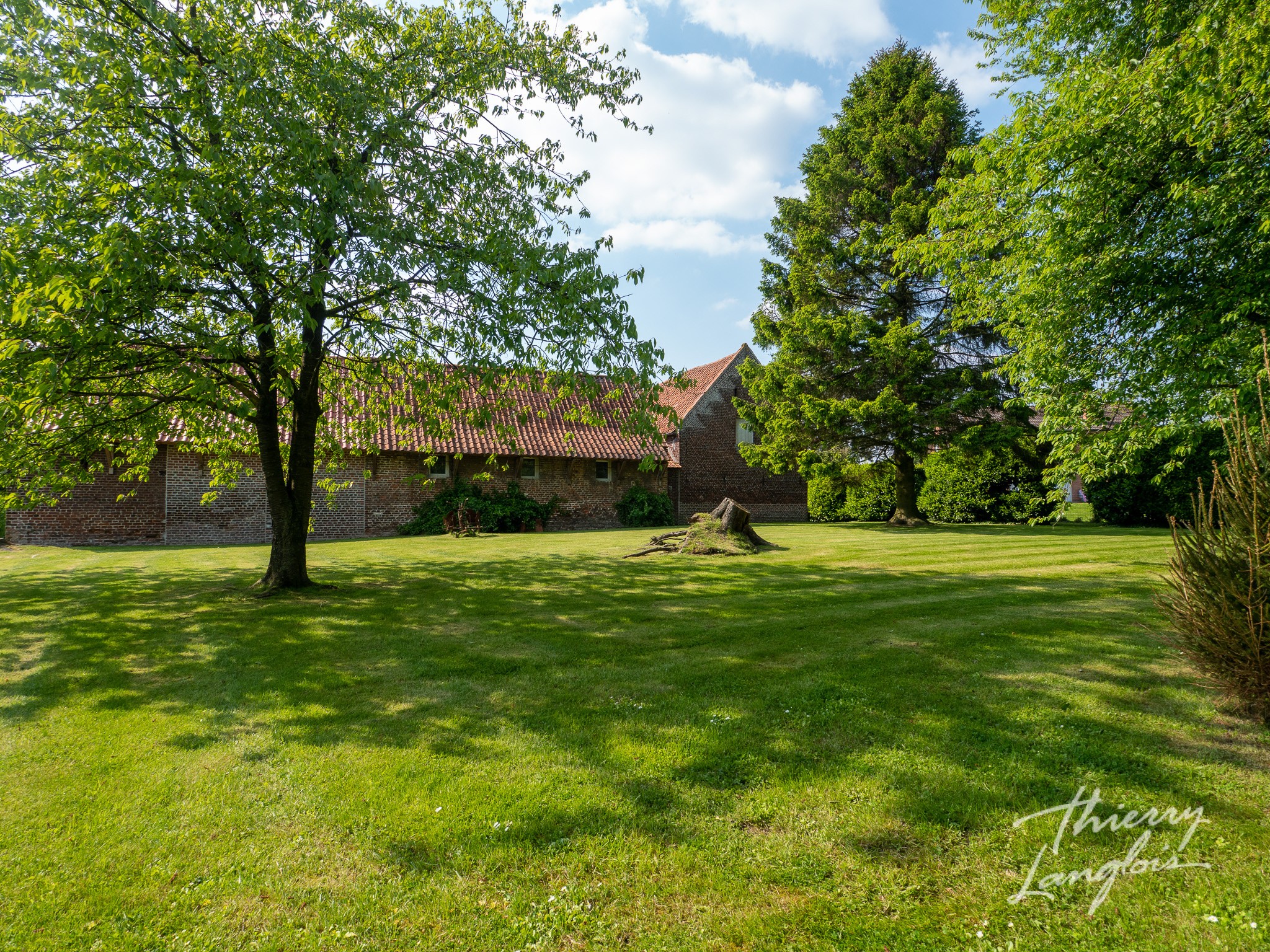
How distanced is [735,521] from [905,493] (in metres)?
11.1

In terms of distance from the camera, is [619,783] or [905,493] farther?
[905,493]

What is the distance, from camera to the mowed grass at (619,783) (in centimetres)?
246

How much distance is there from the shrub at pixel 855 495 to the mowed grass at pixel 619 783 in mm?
18072

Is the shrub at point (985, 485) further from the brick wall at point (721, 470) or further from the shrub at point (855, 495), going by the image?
the brick wall at point (721, 470)

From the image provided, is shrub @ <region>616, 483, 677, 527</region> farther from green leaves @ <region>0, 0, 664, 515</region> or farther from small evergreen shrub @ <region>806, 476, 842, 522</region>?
green leaves @ <region>0, 0, 664, 515</region>

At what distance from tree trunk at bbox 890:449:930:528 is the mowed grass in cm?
1577

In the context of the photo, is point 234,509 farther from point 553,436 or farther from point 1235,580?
point 1235,580

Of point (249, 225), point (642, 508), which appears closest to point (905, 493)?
point (642, 508)

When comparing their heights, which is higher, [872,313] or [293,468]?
[872,313]

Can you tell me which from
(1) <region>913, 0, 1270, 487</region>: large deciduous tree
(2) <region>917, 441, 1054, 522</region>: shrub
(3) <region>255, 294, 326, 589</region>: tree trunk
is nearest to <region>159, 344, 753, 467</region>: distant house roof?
(3) <region>255, 294, 326, 589</region>: tree trunk

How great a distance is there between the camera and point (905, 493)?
22875 millimetres

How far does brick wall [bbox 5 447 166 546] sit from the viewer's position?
18.7m
